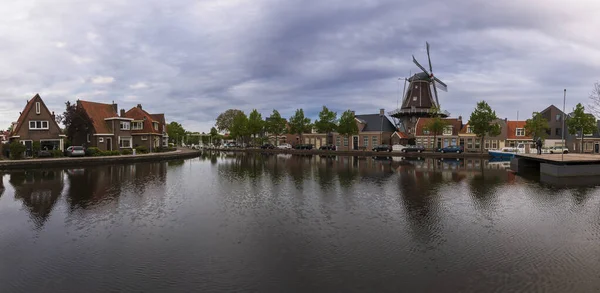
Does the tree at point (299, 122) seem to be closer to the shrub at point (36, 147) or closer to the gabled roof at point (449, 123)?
the gabled roof at point (449, 123)

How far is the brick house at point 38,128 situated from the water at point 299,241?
3322 centimetres

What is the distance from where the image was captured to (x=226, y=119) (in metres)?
120

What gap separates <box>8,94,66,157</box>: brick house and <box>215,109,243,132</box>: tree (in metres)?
68.7

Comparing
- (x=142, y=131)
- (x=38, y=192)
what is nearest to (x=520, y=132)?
(x=142, y=131)

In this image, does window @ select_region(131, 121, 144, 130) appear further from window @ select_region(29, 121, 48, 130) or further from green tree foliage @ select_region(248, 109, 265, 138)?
green tree foliage @ select_region(248, 109, 265, 138)

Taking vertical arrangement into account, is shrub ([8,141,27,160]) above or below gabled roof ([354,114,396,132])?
below

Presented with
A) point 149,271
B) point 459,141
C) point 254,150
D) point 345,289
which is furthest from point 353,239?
point 254,150

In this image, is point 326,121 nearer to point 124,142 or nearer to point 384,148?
point 384,148

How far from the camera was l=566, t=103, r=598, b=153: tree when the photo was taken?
61.4m

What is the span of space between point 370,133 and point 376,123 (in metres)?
3.41

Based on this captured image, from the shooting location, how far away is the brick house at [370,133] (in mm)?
83062

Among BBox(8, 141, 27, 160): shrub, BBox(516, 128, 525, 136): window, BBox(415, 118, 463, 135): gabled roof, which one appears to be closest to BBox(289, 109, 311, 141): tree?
BBox(415, 118, 463, 135): gabled roof

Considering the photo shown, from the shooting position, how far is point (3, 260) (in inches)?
438

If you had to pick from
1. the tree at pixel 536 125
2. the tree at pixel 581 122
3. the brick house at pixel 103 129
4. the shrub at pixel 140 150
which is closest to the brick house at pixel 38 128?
the brick house at pixel 103 129
